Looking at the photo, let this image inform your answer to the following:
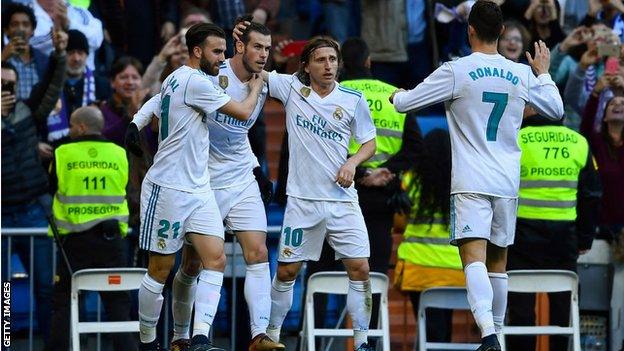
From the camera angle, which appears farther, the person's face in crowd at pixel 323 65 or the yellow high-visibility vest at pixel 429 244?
the yellow high-visibility vest at pixel 429 244

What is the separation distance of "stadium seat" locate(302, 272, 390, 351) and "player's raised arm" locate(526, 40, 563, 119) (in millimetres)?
2053

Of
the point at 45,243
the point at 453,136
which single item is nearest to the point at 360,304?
the point at 453,136

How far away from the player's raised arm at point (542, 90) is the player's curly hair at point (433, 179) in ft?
6.79

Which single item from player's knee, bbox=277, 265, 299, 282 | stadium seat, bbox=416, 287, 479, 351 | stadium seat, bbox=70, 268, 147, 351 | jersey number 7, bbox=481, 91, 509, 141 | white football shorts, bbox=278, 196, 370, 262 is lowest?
stadium seat, bbox=416, 287, 479, 351

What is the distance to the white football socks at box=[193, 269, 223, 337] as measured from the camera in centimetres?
1125

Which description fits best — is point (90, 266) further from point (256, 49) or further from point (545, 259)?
point (545, 259)

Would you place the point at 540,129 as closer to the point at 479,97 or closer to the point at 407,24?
the point at 479,97

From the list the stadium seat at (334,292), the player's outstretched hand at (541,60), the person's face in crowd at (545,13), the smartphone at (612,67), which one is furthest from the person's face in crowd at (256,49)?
the person's face in crowd at (545,13)

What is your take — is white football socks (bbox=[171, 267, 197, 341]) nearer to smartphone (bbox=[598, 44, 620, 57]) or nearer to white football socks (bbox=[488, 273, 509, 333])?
white football socks (bbox=[488, 273, 509, 333])

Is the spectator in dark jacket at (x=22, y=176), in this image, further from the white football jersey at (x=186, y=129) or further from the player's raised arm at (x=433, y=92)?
the player's raised arm at (x=433, y=92)

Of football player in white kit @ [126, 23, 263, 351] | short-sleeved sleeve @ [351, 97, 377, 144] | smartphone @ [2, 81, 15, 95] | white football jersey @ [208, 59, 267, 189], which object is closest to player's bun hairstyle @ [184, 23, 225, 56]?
football player in white kit @ [126, 23, 263, 351]

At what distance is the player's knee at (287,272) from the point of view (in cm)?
1186

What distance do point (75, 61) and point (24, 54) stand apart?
21.1 inches

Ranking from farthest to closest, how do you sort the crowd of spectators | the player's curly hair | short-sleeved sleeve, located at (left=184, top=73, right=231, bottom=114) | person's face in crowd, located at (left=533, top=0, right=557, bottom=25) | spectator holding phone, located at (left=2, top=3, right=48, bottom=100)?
person's face in crowd, located at (left=533, top=0, right=557, bottom=25) → spectator holding phone, located at (left=2, top=3, right=48, bottom=100) → the crowd of spectators → the player's curly hair → short-sleeved sleeve, located at (left=184, top=73, right=231, bottom=114)
